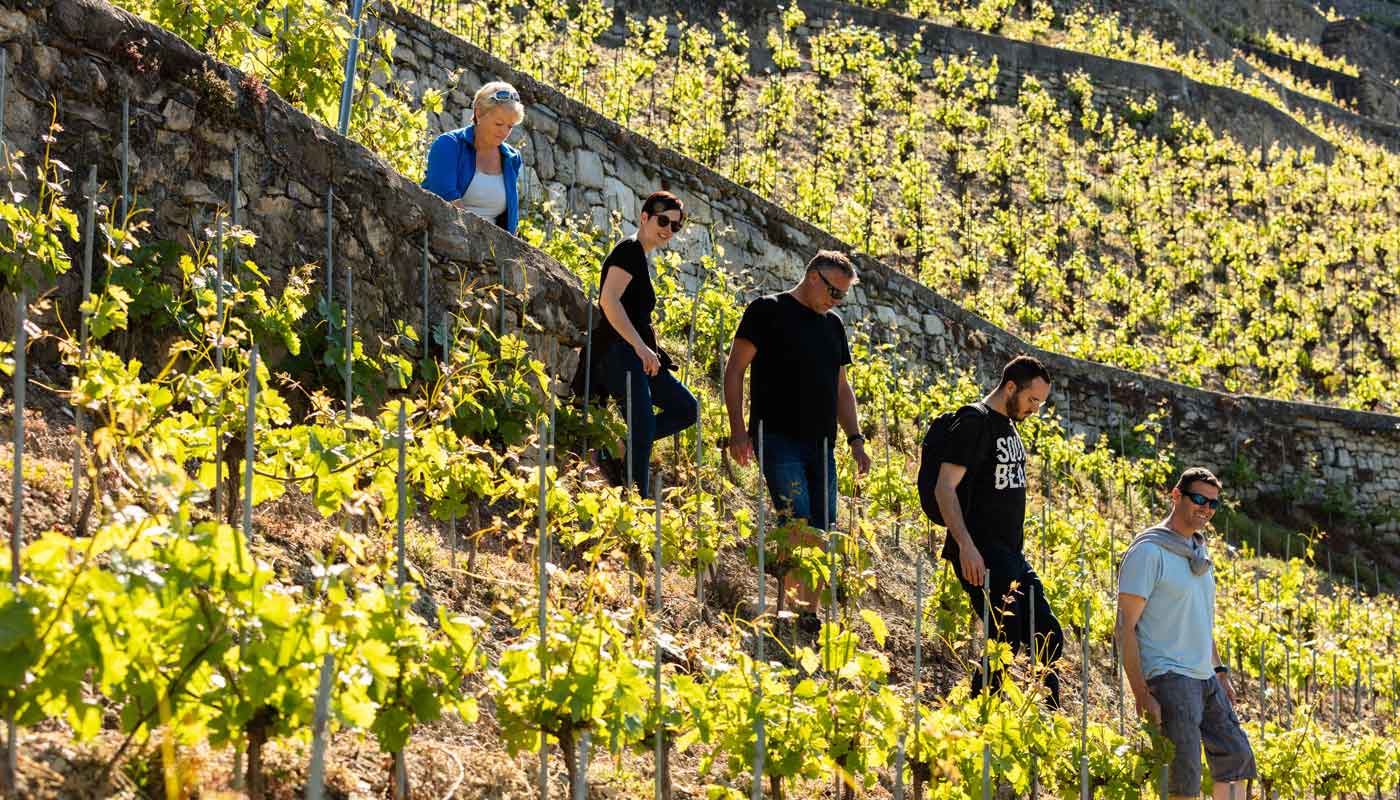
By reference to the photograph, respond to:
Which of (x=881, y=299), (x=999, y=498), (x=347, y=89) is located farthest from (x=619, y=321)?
(x=881, y=299)

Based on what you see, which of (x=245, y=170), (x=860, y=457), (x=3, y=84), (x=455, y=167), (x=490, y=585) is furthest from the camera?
(x=455, y=167)

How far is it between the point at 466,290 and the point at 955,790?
237cm

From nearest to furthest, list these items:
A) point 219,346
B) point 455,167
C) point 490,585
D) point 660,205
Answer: point 219,346, point 490,585, point 660,205, point 455,167

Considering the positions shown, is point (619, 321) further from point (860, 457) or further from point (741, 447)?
point (860, 457)

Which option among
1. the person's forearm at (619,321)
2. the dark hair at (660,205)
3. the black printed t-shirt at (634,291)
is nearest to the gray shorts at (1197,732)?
the person's forearm at (619,321)

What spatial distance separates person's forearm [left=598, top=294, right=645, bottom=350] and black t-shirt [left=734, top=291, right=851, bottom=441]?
34cm

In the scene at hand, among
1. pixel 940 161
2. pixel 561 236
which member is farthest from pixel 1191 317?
pixel 561 236

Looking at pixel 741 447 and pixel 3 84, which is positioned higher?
pixel 3 84

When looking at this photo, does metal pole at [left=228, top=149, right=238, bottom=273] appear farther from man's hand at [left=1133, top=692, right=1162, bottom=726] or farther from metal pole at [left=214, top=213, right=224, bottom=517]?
man's hand at [left=1133, top=692, right=1162, bottom=726]

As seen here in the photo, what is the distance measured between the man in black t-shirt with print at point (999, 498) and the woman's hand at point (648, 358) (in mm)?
978

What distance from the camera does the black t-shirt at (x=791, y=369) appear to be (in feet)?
17.6

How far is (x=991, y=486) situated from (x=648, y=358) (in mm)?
1167

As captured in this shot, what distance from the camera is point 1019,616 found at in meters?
5.15

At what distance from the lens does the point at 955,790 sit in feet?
13.5
